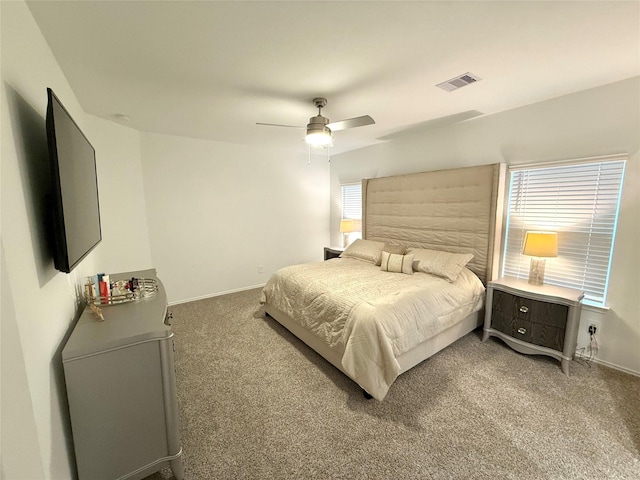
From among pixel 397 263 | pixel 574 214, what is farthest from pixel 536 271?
A: pixel 397 263

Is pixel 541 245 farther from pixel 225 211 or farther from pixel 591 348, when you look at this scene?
pixel 225 211

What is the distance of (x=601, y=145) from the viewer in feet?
7.62

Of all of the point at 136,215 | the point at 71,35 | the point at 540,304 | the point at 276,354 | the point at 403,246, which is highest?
the point at 71,35

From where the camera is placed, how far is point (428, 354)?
8.04 ft

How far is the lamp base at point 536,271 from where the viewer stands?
2.65 m

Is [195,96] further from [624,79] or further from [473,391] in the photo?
[624,79]

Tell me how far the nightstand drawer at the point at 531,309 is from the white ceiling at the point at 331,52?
192cm

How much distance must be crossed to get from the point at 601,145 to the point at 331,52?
8.20 feet

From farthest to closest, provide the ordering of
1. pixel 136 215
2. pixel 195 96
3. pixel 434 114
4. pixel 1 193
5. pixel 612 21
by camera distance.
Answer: pixel 136 215 → pixel 434 114 → pixel 195 96 → pixel 612 21 → pixel 1 193

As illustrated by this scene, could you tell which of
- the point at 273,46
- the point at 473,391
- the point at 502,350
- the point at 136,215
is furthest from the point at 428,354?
the point at 136,215

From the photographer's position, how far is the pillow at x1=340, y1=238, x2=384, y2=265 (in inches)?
147

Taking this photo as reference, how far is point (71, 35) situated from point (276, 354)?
278 centimetres

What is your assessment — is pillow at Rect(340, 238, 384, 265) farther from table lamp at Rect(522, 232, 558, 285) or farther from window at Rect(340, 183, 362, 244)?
table lamp at Rect(522, 232, 558, 285)

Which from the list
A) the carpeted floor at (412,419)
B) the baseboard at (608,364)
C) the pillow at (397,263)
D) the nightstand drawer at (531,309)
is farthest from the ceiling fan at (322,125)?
the baseboard at (608,364)
